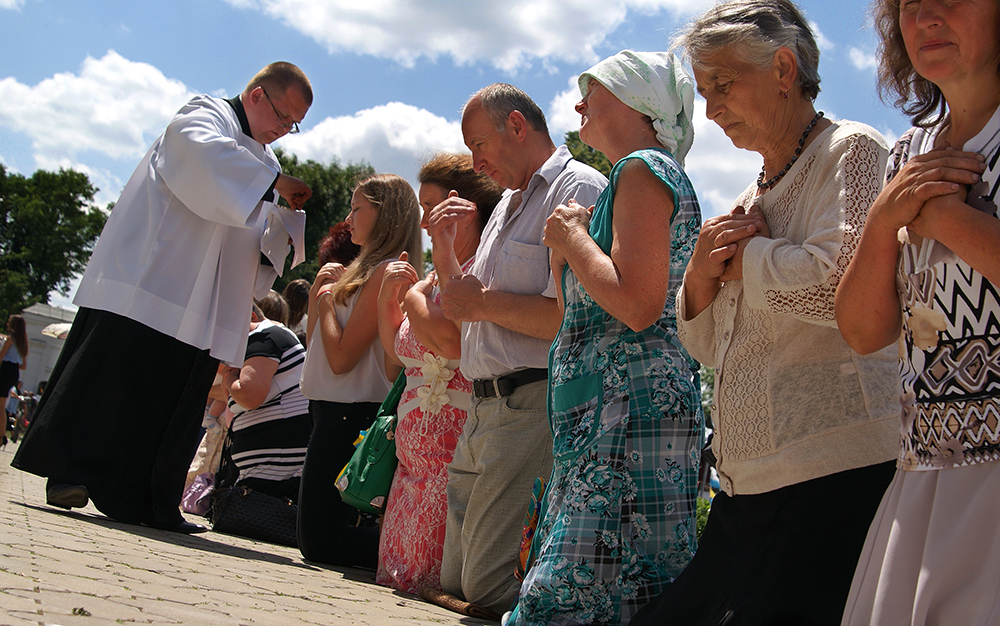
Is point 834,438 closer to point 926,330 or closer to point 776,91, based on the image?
point 926,330

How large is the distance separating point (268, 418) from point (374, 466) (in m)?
1.86

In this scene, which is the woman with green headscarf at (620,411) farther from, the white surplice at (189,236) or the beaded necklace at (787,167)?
the white surplice at (189,236)

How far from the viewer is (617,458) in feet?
8.65

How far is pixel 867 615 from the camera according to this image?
1.62 meters

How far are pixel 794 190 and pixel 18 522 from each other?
3.59 metres

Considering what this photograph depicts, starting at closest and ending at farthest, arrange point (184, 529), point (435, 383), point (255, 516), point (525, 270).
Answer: point (525, 270)
point (435, 383)
point (184, 529)
point (255, 516)

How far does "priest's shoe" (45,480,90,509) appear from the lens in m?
4.68

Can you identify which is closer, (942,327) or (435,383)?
(942,327)

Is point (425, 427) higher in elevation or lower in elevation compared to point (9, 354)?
lower

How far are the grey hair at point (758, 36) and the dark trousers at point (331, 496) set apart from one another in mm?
3455

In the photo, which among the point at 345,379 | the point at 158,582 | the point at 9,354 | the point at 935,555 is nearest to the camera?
the point at 935,555

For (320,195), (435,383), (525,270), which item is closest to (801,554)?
(525,270)

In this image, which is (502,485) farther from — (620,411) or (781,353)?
(781,353)

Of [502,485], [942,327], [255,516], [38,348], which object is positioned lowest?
[255,516]
